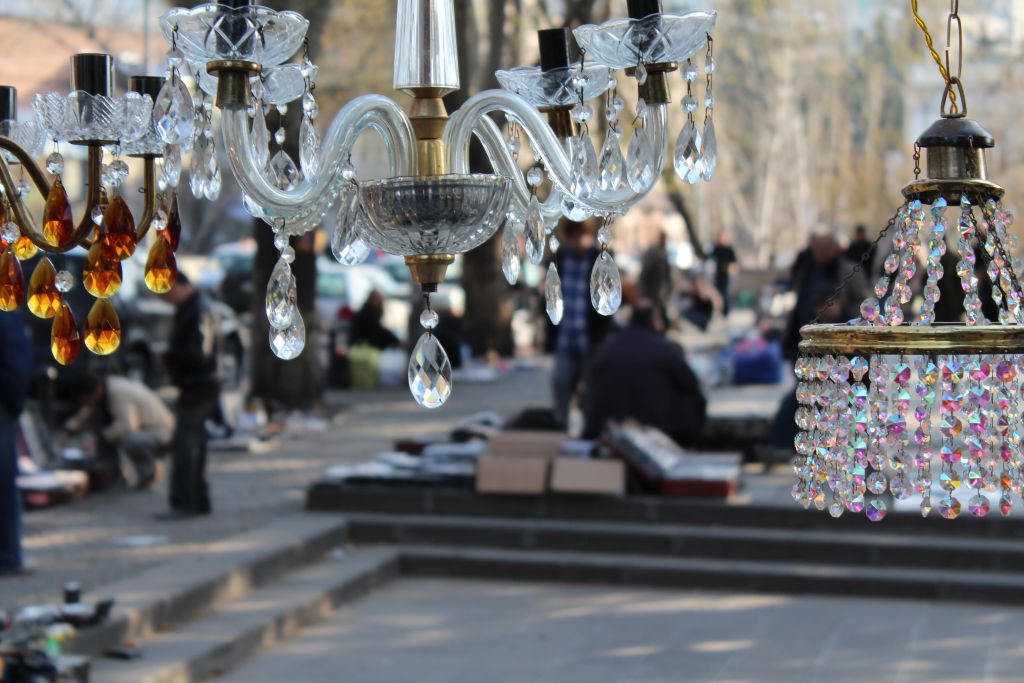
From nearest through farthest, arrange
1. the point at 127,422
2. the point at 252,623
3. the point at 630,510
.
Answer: the point at 252,623 < the point at 630,510 < the point at 127,422

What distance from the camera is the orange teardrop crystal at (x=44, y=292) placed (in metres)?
3.00

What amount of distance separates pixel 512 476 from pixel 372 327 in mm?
10058

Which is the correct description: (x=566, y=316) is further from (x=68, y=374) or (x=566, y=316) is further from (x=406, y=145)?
(x=406, y=145)

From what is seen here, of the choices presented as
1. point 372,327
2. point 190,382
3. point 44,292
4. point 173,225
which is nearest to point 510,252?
point 173,225

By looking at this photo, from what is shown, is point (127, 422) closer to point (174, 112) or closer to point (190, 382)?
point (190, 382)

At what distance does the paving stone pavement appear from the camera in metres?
8.99

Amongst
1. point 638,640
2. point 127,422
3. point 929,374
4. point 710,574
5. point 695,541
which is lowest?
point 638,640

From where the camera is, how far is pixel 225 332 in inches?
856

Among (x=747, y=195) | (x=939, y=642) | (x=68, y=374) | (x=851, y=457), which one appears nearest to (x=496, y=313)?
(x=68, y=374)

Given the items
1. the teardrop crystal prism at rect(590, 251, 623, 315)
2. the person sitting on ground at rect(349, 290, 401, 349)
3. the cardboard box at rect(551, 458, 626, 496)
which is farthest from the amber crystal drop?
the person sitting on ground at rect(349, 290, 401, 349)

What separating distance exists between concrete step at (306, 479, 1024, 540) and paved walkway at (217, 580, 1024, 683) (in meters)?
0.80

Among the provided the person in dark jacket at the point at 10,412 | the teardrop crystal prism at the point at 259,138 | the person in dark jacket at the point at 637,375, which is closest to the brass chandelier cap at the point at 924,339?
the teardrop crystal prism at the point at 259,138

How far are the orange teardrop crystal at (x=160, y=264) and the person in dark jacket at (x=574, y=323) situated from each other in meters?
9.35

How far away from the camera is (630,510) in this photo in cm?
1034
